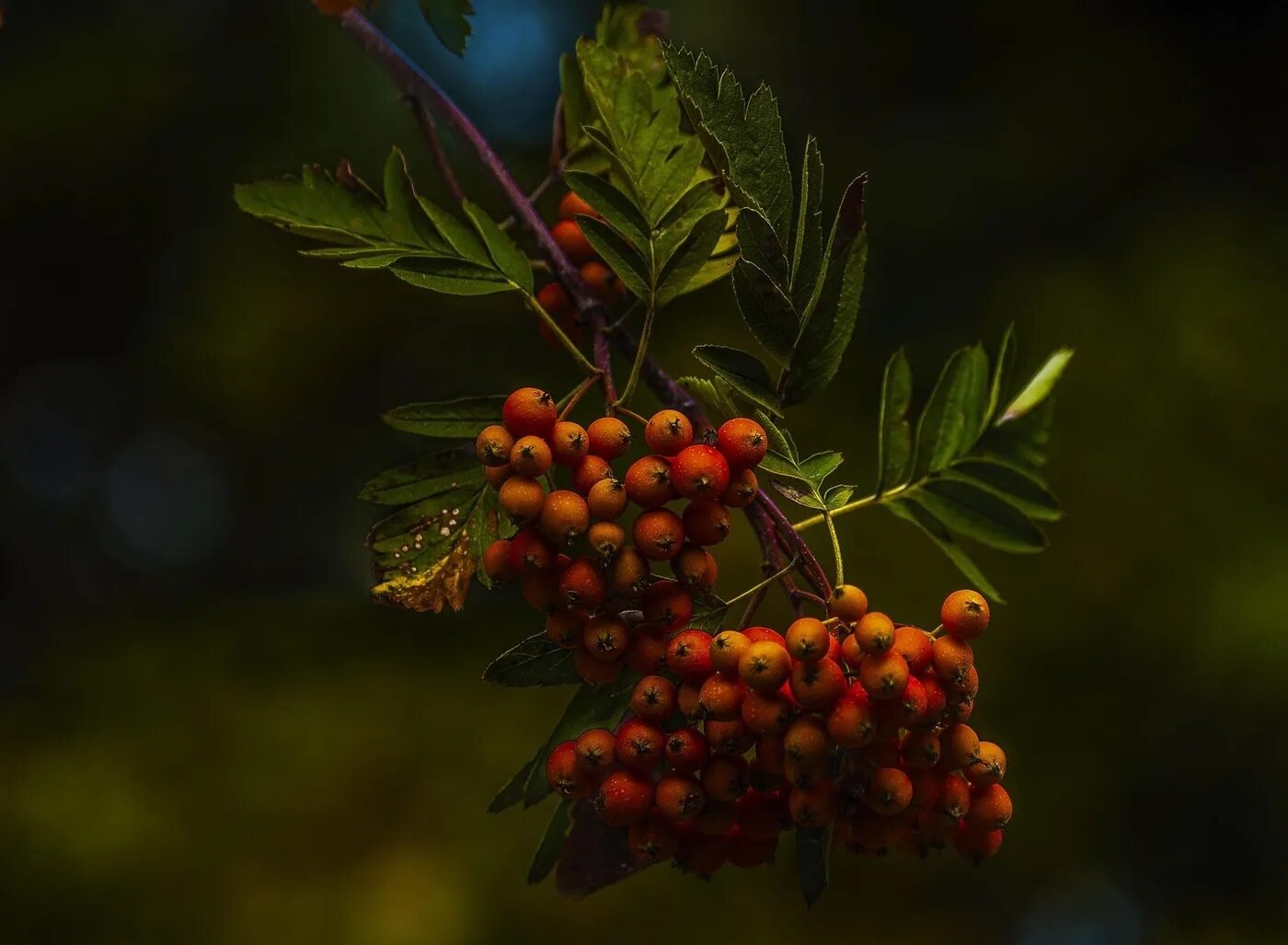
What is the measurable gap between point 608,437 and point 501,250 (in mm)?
147

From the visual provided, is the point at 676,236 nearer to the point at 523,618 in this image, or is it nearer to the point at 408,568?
the point at 408,568

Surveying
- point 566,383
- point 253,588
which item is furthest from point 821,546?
point 253,588

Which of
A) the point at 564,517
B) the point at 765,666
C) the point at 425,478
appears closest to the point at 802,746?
the point at 765,666

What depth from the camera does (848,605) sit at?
1.65 ft

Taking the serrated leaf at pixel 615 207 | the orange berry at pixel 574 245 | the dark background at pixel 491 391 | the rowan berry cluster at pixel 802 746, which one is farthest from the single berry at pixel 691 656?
the dark background at pixel 491 391

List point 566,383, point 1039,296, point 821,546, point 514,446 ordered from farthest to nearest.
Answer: point 1039,296 → point 566,383 → point 821,546 → point 514,446

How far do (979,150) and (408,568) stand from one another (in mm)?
2191

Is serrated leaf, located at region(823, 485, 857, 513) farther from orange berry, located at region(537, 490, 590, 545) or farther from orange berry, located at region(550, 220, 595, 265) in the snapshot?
orange berry, located at region(550, 220, 595, 265)

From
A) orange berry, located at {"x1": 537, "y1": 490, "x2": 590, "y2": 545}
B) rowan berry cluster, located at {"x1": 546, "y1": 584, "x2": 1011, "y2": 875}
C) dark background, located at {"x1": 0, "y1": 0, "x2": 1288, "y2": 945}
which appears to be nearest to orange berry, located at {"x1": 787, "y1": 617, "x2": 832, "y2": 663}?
rowan berry cluster, located at {"x1": 546, "y1": 584, "x2": 1011, "y2": 875}

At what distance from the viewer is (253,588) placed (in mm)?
2217

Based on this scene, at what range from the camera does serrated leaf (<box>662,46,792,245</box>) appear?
53cm

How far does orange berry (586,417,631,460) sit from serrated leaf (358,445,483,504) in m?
0.11

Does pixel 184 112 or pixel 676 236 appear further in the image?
pixel 184 112

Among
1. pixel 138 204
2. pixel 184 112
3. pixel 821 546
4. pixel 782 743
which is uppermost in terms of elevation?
pixel 184 112
